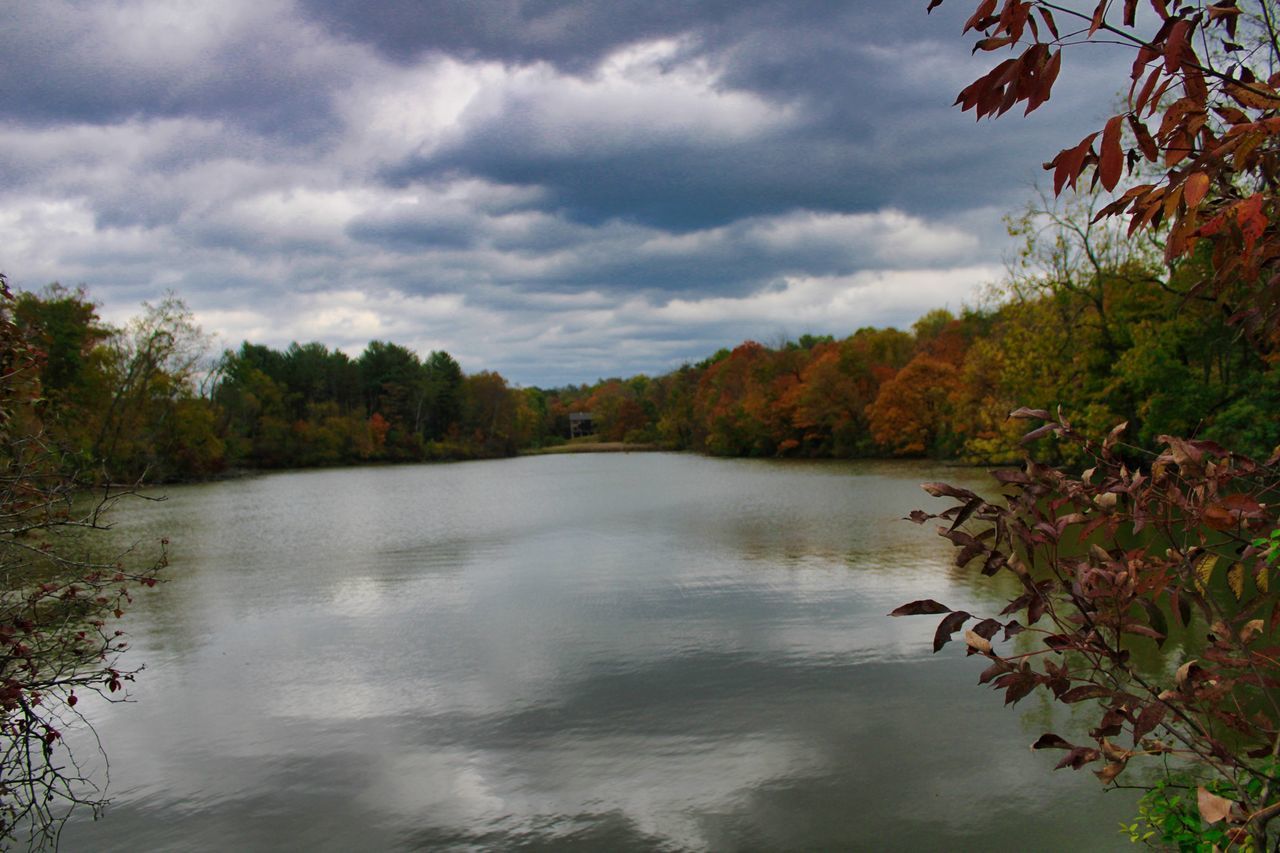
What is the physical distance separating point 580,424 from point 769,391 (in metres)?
62.4

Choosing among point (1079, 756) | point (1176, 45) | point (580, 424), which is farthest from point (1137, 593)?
point (580, 424)

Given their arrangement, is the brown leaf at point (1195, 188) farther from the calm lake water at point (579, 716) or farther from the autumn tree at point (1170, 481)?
the calm lake water at point (579, 716)

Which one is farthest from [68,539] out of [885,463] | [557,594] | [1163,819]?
[885,463]

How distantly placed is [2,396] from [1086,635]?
18.7 feet

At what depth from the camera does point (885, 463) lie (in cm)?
4312

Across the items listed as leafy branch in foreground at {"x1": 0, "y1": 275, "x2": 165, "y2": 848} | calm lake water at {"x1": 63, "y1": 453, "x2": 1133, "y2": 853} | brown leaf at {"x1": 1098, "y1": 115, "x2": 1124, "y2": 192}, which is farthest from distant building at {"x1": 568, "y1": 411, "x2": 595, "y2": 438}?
brown leaf at {"x1": 1098, "y1": 115, "x2": 1124, "y2": 192}

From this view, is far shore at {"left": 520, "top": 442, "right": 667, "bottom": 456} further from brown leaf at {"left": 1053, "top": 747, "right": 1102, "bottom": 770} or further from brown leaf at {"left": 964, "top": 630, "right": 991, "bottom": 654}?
brown leaf at {"left": 964, "top": 630, "right": 991, "bottom": 654}

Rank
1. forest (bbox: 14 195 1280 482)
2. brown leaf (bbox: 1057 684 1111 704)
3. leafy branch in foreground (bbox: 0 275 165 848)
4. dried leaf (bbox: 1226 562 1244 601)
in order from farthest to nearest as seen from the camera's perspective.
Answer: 1. forest (bbox: 14 195 1280 482)
2. leafy branch in foreground (bbox: 0 275 165 848)
3. dried leaf (bbox: 1226 562 1244 601)
4. brown leaf (bbox: 1057 684 1111 704)

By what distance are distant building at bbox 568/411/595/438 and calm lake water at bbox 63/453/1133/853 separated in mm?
99690

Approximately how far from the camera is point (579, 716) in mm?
6637

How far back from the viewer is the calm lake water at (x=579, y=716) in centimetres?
483

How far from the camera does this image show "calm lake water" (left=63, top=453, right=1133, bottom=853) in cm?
483

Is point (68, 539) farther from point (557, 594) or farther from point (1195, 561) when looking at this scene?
point (1195, 561)

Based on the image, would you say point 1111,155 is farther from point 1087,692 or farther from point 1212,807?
point 1087,692
